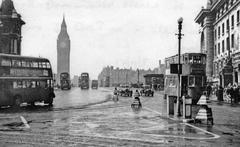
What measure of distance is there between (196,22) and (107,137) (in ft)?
215

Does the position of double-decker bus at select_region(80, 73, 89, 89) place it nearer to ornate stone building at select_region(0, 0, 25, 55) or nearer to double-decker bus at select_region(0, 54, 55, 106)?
ornate stone building at select_region(0, 0, 25, 55)

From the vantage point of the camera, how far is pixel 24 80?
2505 centimetres

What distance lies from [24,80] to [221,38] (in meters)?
38.5

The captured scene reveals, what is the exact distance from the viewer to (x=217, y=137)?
10336mm

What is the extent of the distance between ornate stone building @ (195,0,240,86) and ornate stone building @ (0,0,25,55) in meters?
40.8

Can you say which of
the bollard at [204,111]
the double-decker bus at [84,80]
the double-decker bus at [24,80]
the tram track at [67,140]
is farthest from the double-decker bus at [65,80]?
the tram track at [67,140]

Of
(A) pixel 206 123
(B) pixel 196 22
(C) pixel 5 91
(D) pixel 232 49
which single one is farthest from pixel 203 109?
(B) pixel 196 22

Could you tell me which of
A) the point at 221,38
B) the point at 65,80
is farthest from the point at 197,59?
the point at 65,80

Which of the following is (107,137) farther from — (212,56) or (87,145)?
(212,56)

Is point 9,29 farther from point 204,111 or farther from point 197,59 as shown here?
point 204,111

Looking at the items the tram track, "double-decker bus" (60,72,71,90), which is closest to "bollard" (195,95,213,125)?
the tram track

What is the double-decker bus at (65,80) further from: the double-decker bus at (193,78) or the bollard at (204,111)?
the bollard at (204,111)

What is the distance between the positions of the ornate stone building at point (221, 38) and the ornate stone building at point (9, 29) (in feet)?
134

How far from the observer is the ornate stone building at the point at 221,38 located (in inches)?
1732
